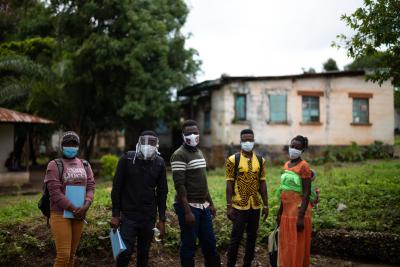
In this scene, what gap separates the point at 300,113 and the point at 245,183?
17.1 metres

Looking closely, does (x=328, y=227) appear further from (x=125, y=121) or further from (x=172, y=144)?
(x=172, y=144)

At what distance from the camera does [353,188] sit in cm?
1034

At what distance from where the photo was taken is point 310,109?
73.3 ft

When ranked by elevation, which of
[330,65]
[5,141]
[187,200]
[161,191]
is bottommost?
[187,200]

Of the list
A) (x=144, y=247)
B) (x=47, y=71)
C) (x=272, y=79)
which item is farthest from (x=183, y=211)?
(x=272, y=79)

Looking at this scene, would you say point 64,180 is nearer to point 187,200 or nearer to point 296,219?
point 187,200

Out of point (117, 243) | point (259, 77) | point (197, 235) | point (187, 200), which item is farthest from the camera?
point (259, 77)

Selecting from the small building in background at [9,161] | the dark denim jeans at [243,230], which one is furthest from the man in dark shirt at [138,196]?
the small building in background at [9,161]

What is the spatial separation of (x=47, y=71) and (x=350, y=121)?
15113mm

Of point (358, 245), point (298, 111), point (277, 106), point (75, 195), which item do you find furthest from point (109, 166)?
point (75, 195)

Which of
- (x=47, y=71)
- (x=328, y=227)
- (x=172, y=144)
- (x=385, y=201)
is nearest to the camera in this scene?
(x=328, y=227)

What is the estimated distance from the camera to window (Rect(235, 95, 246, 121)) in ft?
71.8

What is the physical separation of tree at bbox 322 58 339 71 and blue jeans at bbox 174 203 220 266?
34113mm

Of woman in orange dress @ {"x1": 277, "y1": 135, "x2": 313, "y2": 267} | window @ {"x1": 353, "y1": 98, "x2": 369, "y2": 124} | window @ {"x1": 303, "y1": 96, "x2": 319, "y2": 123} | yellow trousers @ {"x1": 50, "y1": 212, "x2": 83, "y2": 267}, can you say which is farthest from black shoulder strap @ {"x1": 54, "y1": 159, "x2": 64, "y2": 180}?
window @ {"x1": 353, "y1": 98, "x2": 369, "y2": 124}
